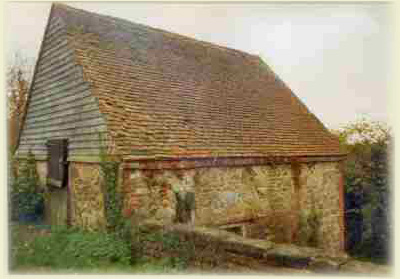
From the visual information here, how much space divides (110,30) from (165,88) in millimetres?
2628

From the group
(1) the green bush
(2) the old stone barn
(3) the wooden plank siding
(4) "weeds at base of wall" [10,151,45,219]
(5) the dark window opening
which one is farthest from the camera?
(4) "weeds at base of wall" [10,151,45,219]

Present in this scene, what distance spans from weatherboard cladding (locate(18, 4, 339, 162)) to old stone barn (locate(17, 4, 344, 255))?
0.13 ft

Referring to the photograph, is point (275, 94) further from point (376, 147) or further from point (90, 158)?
point (90, 158)

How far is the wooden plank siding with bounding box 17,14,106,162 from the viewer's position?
8.30 metres

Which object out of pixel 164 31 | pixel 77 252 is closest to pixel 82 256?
pixel 77 252

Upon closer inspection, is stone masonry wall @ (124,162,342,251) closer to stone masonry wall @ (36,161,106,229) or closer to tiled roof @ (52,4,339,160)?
tiled roof @ (52,4,339,160)

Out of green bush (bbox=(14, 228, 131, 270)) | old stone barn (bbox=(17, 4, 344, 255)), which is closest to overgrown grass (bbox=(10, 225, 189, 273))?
green bush (bbox=(14, 228, 131, 270))

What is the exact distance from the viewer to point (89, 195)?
829 centimetres

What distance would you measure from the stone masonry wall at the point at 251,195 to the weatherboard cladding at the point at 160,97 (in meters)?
0.54

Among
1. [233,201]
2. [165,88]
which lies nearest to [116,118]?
[165,88]

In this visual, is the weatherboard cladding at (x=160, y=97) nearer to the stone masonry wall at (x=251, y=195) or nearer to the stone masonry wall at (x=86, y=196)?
the stone masonry wall at (x=251, y=195)

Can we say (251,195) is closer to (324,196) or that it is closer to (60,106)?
(324,196)

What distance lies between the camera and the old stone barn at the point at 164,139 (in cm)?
790

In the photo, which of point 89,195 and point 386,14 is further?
Answer: point 89,195
